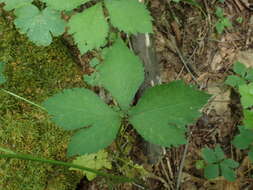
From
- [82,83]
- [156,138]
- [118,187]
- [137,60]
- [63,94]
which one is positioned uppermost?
[82,83]

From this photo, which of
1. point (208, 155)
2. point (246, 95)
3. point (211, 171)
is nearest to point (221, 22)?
point (246, 95)

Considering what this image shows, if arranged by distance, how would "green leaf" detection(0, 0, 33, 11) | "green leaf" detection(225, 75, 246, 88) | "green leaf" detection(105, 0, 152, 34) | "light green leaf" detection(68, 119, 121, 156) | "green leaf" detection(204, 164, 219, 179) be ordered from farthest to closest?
"green leaf" detection(225, 75, 246, 88) → "green leaf" detection(204, 164, 219, 179) → "green leaf" detection(0, 0, 33, 11) → "green leaf" detection(105, 0, 152, 34) → "light green leaf" detection(68, 119, 121, 156)

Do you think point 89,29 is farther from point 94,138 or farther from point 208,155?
point 208,155

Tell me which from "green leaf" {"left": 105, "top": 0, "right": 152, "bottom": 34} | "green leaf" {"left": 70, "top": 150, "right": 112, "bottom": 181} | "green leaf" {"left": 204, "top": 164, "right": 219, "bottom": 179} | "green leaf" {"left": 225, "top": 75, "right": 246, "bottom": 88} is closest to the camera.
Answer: "green leaf" {"left": 105, "top": 0, "right": 152, "bottom": 34}

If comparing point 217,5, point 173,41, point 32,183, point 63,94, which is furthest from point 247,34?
point 32,183

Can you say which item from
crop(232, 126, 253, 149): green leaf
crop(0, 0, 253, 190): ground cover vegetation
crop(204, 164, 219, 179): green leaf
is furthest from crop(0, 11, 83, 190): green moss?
crop(232, 126, 253, 149): green leaf

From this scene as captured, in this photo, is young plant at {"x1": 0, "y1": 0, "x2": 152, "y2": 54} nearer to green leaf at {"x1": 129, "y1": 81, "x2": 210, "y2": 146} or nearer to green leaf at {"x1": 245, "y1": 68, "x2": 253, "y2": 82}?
green leaf at {"x1": 129, "y1": 81, "x2": 210, "y2": 146}

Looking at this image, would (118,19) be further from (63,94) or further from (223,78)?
(223,78)

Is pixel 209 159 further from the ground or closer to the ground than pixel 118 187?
further from the ground
